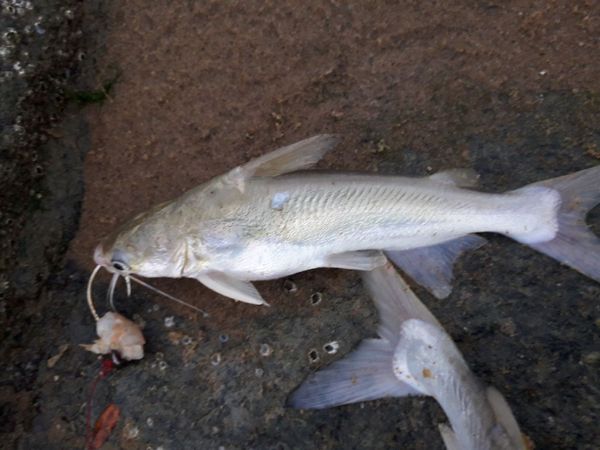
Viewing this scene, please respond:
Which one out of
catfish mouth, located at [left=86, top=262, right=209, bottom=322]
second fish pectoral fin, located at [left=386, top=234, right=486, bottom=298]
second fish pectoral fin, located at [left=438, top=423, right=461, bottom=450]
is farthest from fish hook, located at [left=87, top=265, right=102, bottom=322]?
second fish pectoral fin, located at [left=438, top=423, right=461, bottom=450]

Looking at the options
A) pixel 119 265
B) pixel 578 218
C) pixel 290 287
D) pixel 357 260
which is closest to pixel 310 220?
pixel 357 260

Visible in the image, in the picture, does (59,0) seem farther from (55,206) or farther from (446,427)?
(446,427)

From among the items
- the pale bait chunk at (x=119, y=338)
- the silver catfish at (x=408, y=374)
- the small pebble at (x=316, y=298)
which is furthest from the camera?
the small pebble at (x=316, y=298)

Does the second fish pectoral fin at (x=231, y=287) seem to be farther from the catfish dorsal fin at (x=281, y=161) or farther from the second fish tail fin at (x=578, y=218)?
the second fish tail fin at (x=578, y=218)

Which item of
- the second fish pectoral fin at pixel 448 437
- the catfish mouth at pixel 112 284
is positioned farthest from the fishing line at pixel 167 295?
the second fish pectoral fin at pixel 448 437

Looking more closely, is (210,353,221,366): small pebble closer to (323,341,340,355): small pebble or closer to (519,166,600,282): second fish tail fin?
(323,341,340,355): small pebble

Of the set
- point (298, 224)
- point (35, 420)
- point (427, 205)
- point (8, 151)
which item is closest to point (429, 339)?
point (427, 205)
